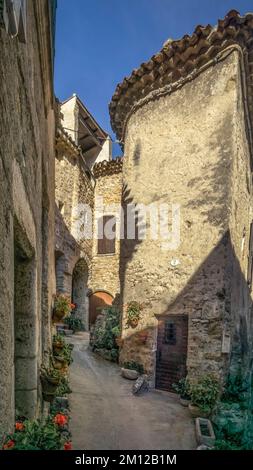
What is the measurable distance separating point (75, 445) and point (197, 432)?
207cm

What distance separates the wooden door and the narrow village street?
1.45ft

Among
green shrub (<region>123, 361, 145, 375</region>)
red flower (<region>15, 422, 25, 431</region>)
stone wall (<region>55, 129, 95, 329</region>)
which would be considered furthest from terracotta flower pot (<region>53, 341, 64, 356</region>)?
stone wall (<region>55, 129, 95, 329</region>)

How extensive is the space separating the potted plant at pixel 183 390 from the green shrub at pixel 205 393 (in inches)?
7.2

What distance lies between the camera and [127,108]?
10.2 metres

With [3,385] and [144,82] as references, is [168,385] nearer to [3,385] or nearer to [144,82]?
[3,385]

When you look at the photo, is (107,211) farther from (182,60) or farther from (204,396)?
(204,396)

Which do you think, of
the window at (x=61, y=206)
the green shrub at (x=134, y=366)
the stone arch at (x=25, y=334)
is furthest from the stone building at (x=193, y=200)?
the window at (x=61, y=206)

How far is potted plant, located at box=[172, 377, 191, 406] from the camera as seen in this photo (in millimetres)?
6883

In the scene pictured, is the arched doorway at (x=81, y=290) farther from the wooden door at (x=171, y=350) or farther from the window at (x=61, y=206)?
the wooden door at (x=171, y=350)

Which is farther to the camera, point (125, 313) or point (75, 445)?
point (125, 313)

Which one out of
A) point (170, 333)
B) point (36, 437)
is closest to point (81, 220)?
point (170, 333)

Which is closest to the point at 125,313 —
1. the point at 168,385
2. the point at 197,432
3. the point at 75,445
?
the point at 168,385

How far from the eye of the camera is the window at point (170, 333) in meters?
8.04

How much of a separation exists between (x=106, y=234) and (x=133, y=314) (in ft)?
29.3
